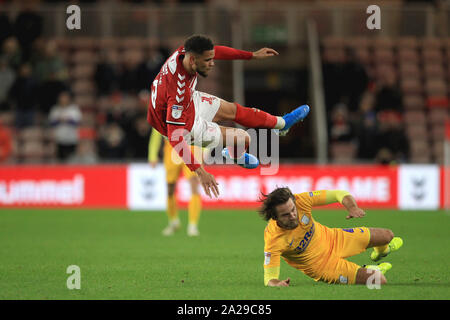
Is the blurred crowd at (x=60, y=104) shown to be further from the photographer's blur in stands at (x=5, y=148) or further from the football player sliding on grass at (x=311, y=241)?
the football player sliding on grass at (x=311, y=241)

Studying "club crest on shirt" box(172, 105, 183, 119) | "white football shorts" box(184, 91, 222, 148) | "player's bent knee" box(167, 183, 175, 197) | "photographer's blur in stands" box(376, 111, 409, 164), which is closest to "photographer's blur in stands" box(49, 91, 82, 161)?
"player's bent knee" box(167, 183, 175, 197)

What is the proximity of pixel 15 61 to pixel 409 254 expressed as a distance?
443 inches

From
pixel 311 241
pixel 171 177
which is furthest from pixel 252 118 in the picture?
pixel 171 177

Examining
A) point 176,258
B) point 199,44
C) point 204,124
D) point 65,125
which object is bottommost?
point 176,258

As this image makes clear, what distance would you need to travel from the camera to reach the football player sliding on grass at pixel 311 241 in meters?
6.66

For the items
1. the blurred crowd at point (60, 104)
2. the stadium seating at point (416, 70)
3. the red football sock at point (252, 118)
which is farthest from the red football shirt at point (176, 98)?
the stadium seating at point (416, 70)

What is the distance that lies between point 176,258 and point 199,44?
10.1 ft

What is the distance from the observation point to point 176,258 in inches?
360

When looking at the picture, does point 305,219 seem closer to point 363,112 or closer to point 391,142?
point 391,142

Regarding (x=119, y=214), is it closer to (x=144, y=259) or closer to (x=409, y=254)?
(x=144, y=259)

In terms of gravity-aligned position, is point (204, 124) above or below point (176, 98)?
below

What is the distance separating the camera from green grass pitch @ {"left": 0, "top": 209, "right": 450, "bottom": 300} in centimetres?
660

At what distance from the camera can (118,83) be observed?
17.5 m

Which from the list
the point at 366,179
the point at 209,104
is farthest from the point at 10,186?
the point at 209,104
